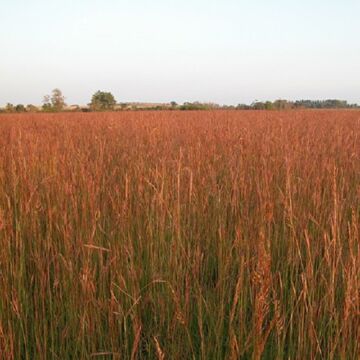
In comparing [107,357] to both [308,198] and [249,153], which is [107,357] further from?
[249,153]

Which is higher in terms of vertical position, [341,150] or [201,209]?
[341,150]

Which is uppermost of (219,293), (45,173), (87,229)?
(45,173)

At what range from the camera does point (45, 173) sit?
2.13 metres

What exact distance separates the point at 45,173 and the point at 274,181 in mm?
1463

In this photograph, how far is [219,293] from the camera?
1061mm

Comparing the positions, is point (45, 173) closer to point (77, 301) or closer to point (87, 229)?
point (87, 229)

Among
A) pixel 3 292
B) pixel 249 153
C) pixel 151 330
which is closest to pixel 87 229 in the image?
pixel 3 292

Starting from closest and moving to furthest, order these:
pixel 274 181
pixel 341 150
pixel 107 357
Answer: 1. pixel 107 357
2. pixel 274 181
3. pixel 341 150

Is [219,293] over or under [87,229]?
under

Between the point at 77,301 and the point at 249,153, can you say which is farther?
the point at 249,153

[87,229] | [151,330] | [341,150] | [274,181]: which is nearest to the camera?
[151,330]

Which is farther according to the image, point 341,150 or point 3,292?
point 341,150

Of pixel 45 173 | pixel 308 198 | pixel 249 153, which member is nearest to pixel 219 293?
pixel 308 198

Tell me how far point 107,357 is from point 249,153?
7.38ft
